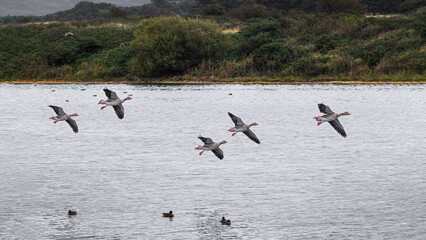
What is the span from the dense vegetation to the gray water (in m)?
18.8

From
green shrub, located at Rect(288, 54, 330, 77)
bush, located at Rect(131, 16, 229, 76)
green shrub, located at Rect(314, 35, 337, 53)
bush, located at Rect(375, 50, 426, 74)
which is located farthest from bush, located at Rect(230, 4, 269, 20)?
bush, located at Rect(375, 50, 426, 74)

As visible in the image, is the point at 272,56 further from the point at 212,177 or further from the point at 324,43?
the point at 212,177

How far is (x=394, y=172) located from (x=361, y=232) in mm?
9158

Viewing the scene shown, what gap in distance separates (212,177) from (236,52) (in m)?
54.6

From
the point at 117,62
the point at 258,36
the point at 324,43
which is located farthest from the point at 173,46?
the point at 324,43

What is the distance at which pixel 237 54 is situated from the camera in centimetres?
8081

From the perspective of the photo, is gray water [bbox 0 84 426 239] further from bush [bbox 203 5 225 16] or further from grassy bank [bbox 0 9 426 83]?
bush [bbox 203 5 225 16]

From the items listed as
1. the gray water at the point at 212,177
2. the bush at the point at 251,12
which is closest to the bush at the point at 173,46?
the gray water at the point at 212,177

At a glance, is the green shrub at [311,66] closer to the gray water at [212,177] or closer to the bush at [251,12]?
the gray water at [212,177]

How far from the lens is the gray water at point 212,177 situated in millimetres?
19922

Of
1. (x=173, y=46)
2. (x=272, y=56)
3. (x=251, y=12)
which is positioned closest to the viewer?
(x=272, y=56)

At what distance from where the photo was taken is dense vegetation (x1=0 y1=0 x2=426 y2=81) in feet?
240

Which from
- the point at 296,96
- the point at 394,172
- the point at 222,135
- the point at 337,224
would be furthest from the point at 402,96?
the point at 337,224

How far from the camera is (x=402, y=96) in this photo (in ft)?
208
